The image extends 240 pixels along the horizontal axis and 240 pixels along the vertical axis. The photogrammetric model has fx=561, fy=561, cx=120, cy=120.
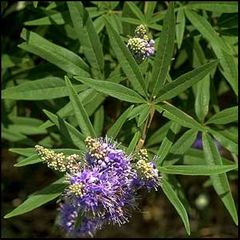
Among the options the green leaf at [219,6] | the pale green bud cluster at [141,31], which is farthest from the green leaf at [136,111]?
the green leaf at [219,6]

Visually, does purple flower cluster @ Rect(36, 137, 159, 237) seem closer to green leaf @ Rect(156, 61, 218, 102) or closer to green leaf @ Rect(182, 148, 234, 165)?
green leaf @ Rect(156, 61, 218, 102)

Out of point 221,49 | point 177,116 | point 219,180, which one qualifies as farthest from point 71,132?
point 221,49

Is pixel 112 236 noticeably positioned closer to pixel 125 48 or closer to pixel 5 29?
pixel 5 29

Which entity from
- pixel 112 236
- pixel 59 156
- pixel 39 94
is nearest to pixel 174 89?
pixel 59 156

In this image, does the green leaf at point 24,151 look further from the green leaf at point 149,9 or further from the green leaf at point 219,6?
the green leaf at point 219,6

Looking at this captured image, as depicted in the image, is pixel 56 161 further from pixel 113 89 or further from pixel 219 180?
pixel 219 180

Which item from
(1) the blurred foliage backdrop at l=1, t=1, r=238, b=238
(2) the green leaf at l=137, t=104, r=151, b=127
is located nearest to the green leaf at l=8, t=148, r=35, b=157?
(1) the blurred foliage backdrop at l=1, t=1, r=238, b=238

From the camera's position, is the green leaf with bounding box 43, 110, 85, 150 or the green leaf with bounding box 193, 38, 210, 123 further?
the green leaf with bounding box 193, 38, 210, 123
